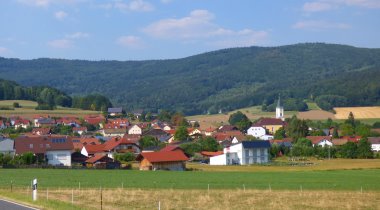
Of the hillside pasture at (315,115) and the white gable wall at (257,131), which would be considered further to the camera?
the hillside pasture at (315,115)

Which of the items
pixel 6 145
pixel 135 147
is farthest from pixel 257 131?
pixel 6 145

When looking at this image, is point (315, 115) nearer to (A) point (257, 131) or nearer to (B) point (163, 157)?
(A) point (257, 131)

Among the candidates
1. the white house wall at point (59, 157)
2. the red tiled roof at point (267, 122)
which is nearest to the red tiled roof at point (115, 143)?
the white house wall at point (59, 157)

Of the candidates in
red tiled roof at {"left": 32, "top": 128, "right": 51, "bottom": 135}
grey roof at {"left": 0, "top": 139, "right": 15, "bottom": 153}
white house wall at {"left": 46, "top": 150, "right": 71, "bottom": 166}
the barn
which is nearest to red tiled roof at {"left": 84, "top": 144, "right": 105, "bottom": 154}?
white house wall at {"left": 46, "top": 150, "right": 71, "bottom": 166}

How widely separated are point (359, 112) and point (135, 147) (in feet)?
274

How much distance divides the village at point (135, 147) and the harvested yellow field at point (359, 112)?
23.4 m

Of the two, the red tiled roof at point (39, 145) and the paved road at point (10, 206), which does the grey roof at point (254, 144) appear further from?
the paved road at point (10, 206)

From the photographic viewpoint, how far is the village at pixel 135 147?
6981 centimetres

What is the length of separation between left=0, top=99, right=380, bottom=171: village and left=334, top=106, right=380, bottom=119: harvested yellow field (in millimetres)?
23402

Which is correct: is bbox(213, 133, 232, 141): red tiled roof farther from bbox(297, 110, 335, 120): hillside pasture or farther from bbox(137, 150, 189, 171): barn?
bbox(297, 110, 335, 120): hillside pasture

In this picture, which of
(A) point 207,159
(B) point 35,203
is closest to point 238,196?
(B) point 35,203

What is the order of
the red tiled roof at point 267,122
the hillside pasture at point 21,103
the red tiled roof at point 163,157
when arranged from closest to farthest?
the red tiled roof at point 163,157 < the red tiled roof at point 267,122 < the hillside pasture at point 21,103

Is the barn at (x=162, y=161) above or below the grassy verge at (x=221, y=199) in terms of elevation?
below

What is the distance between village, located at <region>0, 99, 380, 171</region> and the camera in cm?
6981
